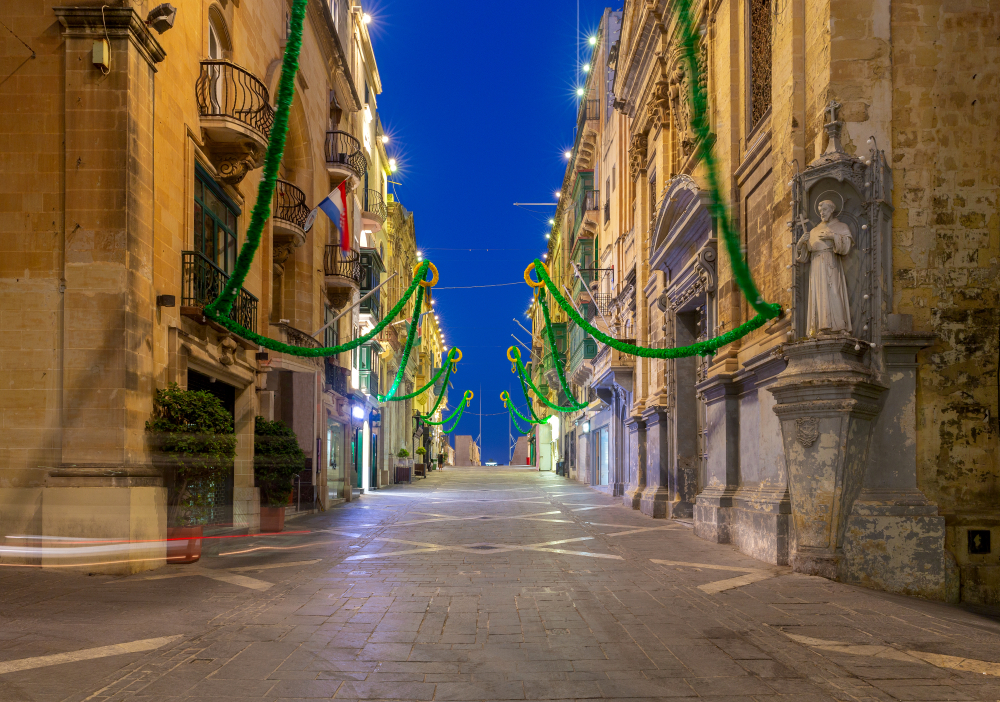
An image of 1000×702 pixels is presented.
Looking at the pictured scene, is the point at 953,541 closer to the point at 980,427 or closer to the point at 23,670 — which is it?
the point at 980,427

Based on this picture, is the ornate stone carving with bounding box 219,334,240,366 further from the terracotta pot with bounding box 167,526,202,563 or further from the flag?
the flag

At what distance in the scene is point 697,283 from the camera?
17.0 m

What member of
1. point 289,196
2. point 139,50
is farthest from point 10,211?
point 289,196

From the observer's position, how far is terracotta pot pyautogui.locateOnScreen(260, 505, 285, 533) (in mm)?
16625

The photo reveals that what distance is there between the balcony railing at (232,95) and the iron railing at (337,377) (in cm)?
1035

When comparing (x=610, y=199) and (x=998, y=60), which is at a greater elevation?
(x=610, y=199)

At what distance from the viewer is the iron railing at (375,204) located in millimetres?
35125

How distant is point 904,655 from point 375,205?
33548 mm

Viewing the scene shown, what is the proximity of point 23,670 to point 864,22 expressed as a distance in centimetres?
1144

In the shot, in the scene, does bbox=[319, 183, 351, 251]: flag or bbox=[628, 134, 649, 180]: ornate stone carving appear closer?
bbox=[319, 183, 351, 251]: flag

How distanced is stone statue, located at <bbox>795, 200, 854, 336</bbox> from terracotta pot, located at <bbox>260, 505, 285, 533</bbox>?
11.2 meters

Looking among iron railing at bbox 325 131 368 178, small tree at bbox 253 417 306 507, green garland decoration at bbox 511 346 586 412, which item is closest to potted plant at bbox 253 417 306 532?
small tree at bbox 253 417 306 507

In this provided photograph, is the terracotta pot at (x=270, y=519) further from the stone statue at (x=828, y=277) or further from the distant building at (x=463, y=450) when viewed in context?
the distant building at (x=463, y=450)

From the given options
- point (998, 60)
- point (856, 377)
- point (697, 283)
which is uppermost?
point (998, 60)
